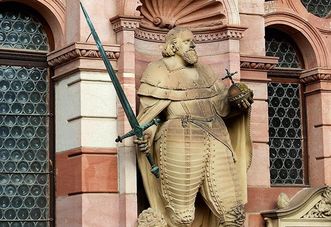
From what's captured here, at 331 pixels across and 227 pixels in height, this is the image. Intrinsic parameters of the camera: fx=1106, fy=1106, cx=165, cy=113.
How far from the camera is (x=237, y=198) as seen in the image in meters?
11.9

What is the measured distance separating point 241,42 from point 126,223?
2.79 m

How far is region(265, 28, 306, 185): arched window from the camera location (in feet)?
45.4

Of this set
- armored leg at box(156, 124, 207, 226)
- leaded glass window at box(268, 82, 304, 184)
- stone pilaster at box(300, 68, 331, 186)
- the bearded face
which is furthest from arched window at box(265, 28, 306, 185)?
armored leg at box(156, 124, 207, 226)

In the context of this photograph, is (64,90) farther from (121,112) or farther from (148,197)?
(148,197)

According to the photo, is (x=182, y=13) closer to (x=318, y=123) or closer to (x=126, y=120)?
(x=126, y=120)

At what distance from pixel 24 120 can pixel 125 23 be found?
62.2 inches

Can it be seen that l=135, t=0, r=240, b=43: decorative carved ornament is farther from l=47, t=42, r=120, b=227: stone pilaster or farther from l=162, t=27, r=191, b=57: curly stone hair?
l=47, t=42, r=120, b=227: stone pilaster

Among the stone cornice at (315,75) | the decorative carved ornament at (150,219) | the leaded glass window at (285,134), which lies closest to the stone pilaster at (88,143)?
the decorative carved ornament at (150,219)

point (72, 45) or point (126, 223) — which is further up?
point (72, 45)

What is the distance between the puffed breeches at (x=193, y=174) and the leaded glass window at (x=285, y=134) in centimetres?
203

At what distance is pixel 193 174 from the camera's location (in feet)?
38.2

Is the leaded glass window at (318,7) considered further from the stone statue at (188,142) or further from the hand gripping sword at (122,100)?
A: the hand gripping sword at (122,100)

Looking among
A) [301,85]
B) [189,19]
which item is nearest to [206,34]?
[189,19]

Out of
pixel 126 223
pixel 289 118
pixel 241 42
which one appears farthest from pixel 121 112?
pixel 289 118
